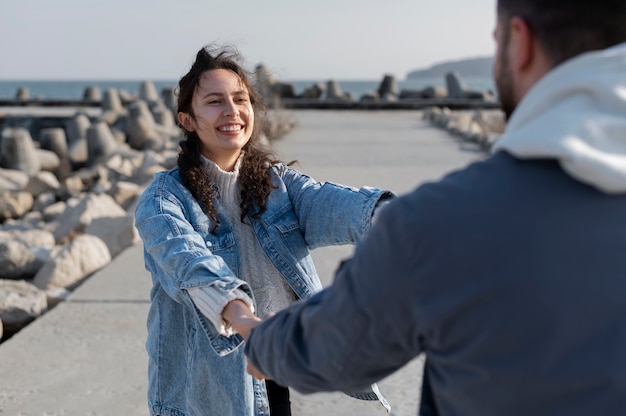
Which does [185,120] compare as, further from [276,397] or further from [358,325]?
[358,325]

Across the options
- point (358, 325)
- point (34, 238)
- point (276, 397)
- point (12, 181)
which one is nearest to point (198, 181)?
point (276, 397)

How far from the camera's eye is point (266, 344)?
5.41 feet

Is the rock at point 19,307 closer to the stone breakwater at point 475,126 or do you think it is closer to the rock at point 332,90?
the stone breakwater at point 475,126

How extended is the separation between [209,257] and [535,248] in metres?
1.24

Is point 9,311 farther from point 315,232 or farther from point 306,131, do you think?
point 306,131

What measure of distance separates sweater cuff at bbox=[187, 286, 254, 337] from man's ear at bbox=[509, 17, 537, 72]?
107cm

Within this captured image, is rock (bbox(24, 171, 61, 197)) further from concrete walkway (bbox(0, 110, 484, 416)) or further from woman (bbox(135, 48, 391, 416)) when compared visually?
woman (bbox(135, 48, 391, 416))

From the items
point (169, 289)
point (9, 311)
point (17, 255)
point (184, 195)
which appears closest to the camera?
point (169, 289)

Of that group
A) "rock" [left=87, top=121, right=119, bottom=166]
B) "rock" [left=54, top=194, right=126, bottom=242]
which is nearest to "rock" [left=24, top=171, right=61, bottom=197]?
"rock" [left=87, top=121, right=119, bottom=166]

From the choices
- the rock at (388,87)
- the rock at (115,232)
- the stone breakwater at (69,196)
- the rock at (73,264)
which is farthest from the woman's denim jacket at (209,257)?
the rock at (388,87)

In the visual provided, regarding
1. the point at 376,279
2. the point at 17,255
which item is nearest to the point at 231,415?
the point at 376,279

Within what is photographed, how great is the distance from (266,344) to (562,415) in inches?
22.2

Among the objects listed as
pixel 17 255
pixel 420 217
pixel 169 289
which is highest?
pixel 420 217

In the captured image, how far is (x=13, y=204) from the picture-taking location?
11727 mm
